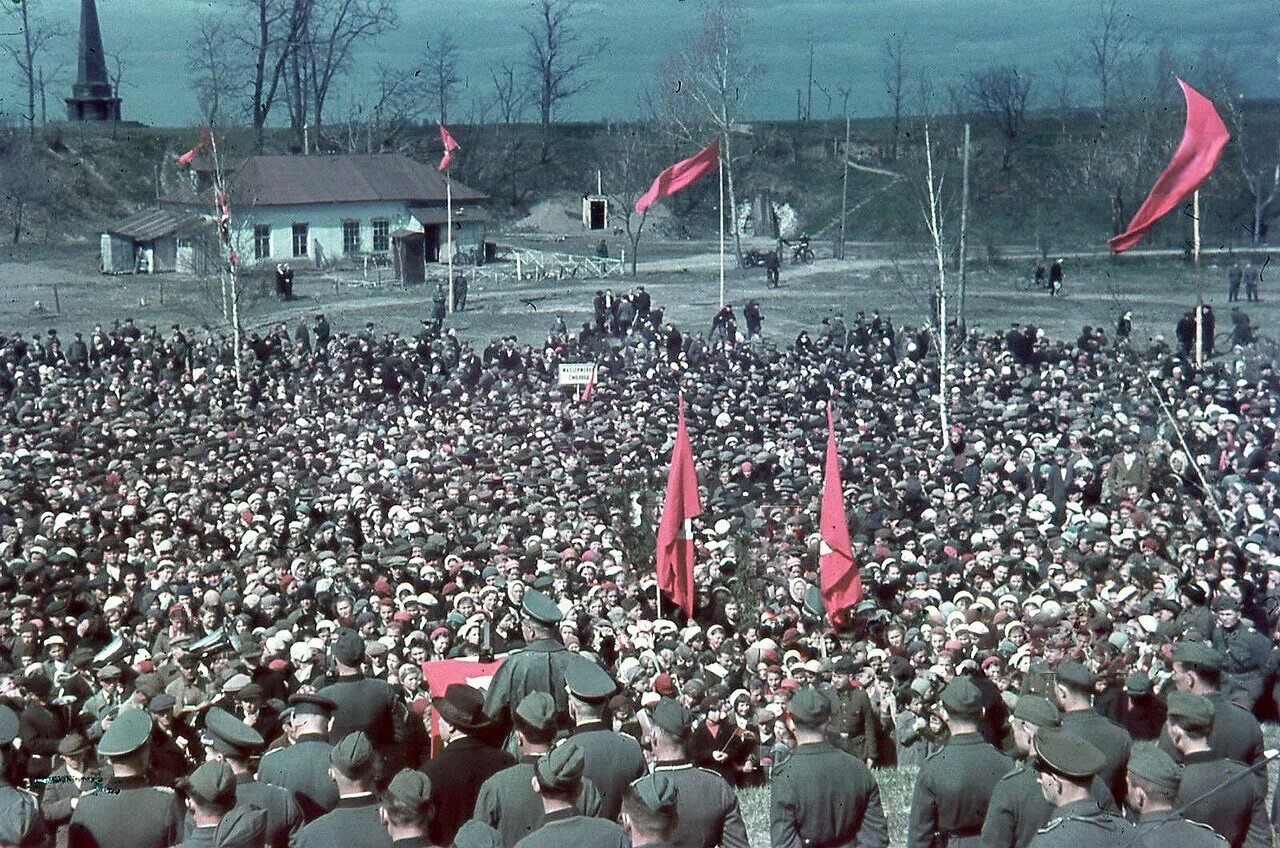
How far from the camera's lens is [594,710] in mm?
5430

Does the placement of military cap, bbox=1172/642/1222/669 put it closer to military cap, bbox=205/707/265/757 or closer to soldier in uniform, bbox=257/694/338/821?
soldier in uniform, bbox=257/694/338/821

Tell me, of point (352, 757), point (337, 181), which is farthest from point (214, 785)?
point (337, 181)

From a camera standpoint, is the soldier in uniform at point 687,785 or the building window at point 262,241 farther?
the building window at point 262,241

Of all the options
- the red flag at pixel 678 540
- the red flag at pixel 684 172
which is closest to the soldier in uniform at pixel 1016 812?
the red flag at pixel 678 540

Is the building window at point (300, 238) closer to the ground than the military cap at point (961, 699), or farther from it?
farther from it

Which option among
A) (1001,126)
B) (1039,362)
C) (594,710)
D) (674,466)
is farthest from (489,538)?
(1001,126)

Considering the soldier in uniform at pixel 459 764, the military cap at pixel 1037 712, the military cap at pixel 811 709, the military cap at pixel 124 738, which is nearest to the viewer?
the military cap at pixel 124 738

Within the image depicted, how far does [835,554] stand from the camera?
10984 millimetres

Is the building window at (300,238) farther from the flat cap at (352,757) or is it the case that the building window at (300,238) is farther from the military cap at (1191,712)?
the military cap at (1191,712)

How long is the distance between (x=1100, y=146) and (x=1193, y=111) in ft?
116

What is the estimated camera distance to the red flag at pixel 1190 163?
13.2m

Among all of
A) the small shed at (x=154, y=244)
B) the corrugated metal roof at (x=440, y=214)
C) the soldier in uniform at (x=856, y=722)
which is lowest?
the soldier in uniform at (x=856, y=722)

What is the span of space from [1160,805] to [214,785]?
9.40 ft

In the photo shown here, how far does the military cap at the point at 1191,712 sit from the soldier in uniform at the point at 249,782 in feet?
9.94
